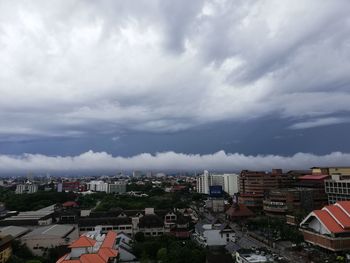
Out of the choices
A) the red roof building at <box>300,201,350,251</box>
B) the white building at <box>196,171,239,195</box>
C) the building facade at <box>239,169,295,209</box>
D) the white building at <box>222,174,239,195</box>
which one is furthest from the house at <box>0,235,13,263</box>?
the white building at <box>222,174,239,195</box>

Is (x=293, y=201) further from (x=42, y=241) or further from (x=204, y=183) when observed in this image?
(x=204, y=183)

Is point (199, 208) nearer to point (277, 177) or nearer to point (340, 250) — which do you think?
point (277, 177)

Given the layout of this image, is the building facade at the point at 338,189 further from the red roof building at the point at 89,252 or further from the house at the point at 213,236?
the red roof building at the point at 89,252

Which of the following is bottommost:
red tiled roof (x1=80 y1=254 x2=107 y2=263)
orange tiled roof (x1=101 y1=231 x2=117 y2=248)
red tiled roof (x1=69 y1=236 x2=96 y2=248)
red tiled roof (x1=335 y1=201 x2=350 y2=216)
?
red tiled roof (x1=80 y1=254 x2=107 y2=263)

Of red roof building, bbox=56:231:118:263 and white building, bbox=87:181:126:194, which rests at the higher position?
white building, bbox=87:181:126:194

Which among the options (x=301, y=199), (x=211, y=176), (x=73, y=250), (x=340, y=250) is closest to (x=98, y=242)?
(x=73, y=250)

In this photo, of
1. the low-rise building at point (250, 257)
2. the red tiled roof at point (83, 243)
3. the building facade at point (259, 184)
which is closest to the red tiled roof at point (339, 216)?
the low-rise building at point (250, 257)

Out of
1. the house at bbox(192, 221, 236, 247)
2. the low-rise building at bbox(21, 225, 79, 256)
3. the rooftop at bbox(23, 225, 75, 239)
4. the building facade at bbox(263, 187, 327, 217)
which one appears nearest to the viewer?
the low-rise building at bbox(21, 225, 79, 256)

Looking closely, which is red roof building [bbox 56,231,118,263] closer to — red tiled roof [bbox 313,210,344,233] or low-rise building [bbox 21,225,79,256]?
low-rise building [bbox 21,225,79,256]

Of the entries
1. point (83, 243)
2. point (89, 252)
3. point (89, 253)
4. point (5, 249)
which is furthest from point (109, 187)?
point (89, 253)
